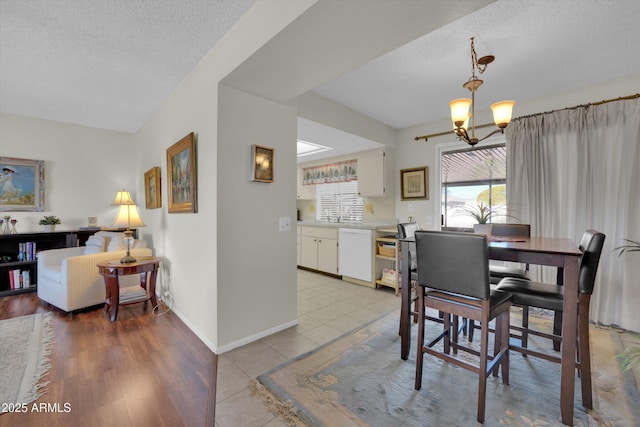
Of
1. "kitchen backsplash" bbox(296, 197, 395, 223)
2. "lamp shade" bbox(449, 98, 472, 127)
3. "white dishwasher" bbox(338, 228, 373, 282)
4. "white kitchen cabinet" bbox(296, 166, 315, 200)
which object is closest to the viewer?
"lamp shade" bbox(449, 98, 472, 127)

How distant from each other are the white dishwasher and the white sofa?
264 centimetres

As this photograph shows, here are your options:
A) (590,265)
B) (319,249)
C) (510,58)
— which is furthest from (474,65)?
(319,249)

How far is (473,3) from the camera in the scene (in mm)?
1328

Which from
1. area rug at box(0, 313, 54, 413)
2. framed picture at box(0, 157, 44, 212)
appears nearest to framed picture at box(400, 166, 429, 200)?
area rug at box(0, 313, 54, 413)

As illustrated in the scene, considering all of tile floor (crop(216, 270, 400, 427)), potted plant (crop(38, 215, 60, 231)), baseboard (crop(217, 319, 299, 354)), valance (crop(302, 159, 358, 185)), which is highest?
valance (crop(302, 159, 358, 185))

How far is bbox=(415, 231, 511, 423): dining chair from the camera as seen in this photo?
1.50m

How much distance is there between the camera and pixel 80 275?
113 inches

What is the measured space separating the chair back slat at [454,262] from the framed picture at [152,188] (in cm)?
312

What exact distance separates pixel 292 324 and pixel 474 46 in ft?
9.42

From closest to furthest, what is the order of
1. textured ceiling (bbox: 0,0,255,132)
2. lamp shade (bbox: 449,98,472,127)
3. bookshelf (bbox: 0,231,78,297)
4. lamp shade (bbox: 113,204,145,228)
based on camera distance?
textured ceiling (bbox: 0,0,255,132) < lamp shade (bbox: 449,98,472,127) < lamp shade (bbox: 113,204,145,228) < bookshelf (bbox: 0,231,78,297)

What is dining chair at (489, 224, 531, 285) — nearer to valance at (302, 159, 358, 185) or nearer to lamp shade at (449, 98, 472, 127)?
lamp shade at (449, 98, 472, 127)

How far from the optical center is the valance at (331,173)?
475cm

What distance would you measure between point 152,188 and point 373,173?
3.16 metres

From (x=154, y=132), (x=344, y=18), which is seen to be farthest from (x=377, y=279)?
(x=154, y=132)
